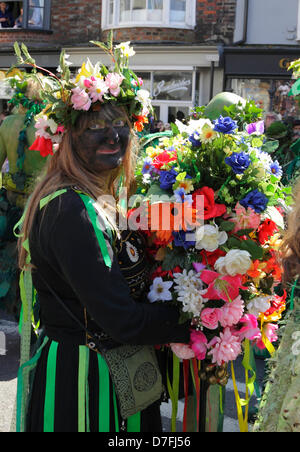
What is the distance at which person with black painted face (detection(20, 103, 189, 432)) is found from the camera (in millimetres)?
1674

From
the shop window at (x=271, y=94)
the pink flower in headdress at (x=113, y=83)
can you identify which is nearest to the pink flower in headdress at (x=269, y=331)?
the pink flower in headdress at (x=113, y=83)

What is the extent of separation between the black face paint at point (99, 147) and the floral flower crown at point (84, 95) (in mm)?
67

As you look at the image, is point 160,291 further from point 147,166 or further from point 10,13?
point 10,13

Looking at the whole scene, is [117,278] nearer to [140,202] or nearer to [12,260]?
[140,202]

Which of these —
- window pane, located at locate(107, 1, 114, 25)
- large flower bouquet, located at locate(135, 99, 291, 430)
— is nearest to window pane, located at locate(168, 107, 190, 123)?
window pane, located at locate(107, 1, 114, 25)

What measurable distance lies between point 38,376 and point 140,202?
2.37 feet

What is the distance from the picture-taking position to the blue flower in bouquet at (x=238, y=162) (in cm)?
201

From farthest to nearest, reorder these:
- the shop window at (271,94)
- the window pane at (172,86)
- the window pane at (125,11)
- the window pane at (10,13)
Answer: the window pane at (10,13)
the window pane at (125,11)
the window pane at (172,86)
the shop window at (271,94)

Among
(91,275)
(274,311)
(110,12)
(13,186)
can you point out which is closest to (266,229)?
(274,311)

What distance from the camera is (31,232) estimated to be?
183 cm

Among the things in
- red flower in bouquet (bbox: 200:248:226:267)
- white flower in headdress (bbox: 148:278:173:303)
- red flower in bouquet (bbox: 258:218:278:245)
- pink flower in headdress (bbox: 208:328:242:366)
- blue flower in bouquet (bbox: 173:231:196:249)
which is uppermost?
red flower in bouquet (bbox: 258:218:278:245)

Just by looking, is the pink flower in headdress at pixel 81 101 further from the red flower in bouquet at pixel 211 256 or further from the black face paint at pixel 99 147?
the red flower in bouquet at pixel 211 256

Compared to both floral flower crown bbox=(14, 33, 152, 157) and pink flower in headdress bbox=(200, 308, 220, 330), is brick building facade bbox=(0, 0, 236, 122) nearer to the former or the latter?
floral flower crown bbox=(14, 33, 152, 157)
